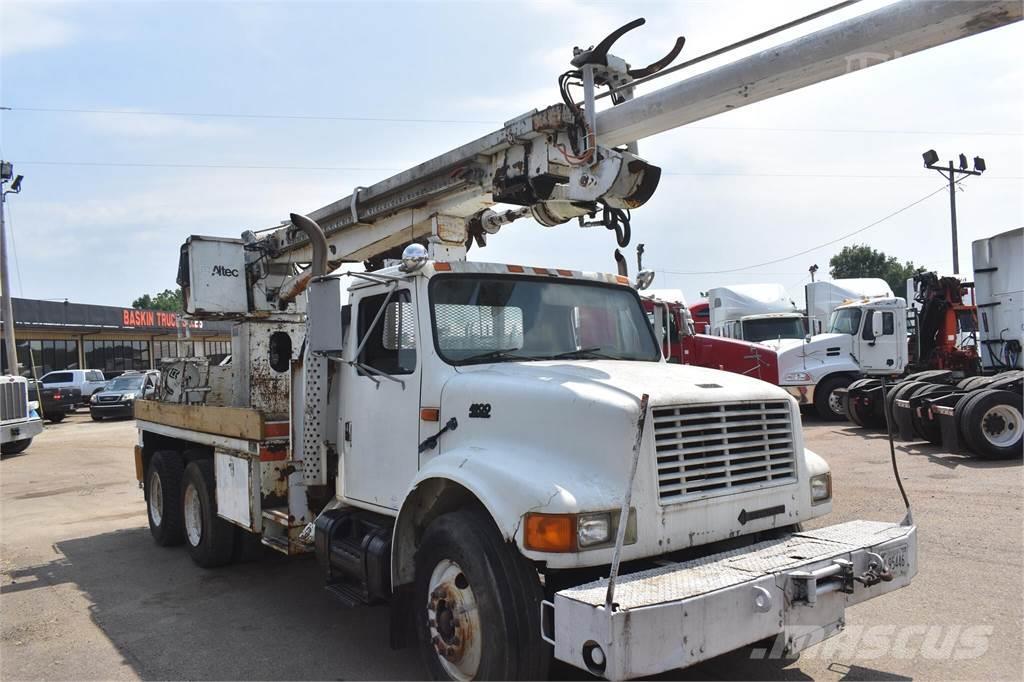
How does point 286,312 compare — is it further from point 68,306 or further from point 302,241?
point 68,306

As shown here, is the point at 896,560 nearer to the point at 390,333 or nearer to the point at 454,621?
the point at 454,621

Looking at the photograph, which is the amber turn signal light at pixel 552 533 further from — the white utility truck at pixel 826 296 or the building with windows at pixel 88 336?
the building with windows at pixel 88 336

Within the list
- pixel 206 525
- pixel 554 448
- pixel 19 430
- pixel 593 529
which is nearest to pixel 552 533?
pixel 593 529

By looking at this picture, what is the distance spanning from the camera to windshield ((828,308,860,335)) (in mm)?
16312

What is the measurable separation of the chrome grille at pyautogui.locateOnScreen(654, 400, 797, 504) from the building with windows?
98.1ft

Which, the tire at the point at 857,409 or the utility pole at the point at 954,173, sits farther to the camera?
the utility pole at the point at 954,173

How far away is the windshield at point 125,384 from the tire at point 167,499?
1976 centimetres

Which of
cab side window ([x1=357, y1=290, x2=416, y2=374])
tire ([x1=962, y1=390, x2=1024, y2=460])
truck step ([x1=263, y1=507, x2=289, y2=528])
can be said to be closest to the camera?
cab side window ([x1=357, y1=290, x2=416, y2=374])

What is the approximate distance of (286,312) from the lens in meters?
8.40

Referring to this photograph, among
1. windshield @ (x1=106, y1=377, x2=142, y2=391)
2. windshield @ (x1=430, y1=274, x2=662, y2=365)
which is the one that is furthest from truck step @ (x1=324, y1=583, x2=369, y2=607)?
windshield @ (x1=106, y1=377, x2=142, y2=391)

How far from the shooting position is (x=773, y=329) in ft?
65.8

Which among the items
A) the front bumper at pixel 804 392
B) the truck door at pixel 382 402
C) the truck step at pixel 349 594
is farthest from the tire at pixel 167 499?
the front bumper at pixel 804 392

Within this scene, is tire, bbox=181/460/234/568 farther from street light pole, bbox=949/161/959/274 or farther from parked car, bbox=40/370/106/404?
street light pole, bbox=949/161/959/274

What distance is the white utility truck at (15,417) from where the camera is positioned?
54.0 feet
